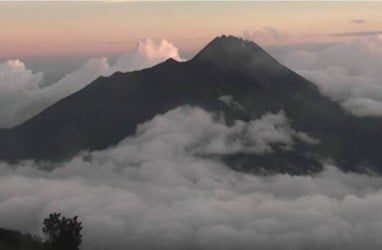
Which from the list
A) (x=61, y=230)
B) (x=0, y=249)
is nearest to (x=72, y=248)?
(x=61, y=230)

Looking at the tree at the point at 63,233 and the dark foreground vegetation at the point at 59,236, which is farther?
the tree at the point at 63,233

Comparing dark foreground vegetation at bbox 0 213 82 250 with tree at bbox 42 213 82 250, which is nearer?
dark foreground vegetation at bbox 0 213 82 250

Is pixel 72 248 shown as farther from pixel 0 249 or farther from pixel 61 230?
pixel 0 249

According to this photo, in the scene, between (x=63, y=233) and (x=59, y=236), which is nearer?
(x=63, y=233)

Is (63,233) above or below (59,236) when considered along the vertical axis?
above
